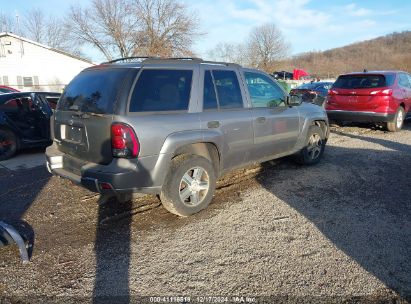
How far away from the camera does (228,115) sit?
4.36m

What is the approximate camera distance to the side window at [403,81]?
948 cm

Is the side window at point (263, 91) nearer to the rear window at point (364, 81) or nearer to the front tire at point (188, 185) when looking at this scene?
the front tire at point (188, 185)

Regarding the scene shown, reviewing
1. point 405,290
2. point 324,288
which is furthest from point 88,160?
point 405,290

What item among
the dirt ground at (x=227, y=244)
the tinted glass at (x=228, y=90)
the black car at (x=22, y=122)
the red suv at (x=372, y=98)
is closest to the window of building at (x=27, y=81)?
the black car at (x=22, y=122)

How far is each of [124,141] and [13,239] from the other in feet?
4.68

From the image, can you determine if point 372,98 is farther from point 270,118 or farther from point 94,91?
point 94,91

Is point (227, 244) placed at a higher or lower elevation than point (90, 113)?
lower

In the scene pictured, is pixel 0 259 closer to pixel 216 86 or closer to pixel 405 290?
pixel 216 86

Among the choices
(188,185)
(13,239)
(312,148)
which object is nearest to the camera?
(13,239)

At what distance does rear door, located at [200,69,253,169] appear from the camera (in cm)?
418

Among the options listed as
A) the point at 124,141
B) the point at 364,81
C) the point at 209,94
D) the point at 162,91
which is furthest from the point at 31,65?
the point at 124,141

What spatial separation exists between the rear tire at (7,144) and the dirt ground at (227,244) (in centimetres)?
190

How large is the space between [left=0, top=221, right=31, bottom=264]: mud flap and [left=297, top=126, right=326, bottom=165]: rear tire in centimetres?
445

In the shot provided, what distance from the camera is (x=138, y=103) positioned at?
351 cm
